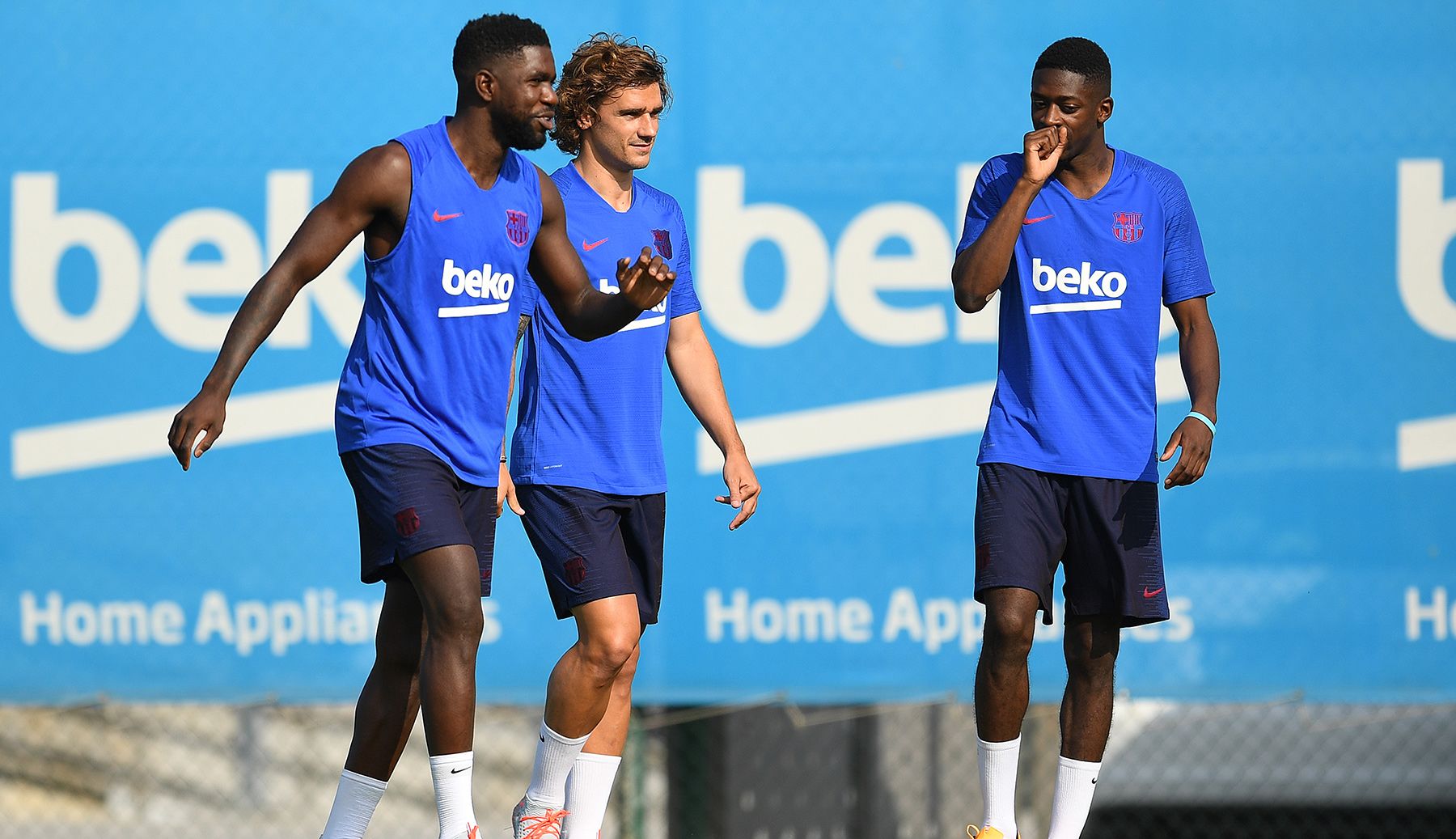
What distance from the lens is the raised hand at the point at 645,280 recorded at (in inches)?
134

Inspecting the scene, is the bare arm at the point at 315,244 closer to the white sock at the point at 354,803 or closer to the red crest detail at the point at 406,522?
the red crest detail at the point at 406,522

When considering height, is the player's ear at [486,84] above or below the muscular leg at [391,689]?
above

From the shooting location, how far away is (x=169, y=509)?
18.8ft

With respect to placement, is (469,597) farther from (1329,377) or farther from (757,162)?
(1329,377)

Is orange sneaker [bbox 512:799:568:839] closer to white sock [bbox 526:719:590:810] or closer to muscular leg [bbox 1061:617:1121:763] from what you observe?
white sock [bbox 526:719:590:810]

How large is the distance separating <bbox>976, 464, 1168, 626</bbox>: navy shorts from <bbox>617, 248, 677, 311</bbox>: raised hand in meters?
0.96

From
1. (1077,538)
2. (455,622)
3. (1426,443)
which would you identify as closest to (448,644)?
(455,622)

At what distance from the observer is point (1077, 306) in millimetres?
3861

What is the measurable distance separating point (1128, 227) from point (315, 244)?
1937 mm

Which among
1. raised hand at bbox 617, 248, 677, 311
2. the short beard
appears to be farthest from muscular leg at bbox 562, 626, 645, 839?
the short beard

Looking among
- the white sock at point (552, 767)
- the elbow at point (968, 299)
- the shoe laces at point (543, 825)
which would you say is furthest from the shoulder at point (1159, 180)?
the shoe laces at point (543, 825)

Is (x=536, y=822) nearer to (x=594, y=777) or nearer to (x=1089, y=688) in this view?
(x=594, y=777)

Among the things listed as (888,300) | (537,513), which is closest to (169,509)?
(537,513)

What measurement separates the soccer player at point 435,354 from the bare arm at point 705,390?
2.04ft
